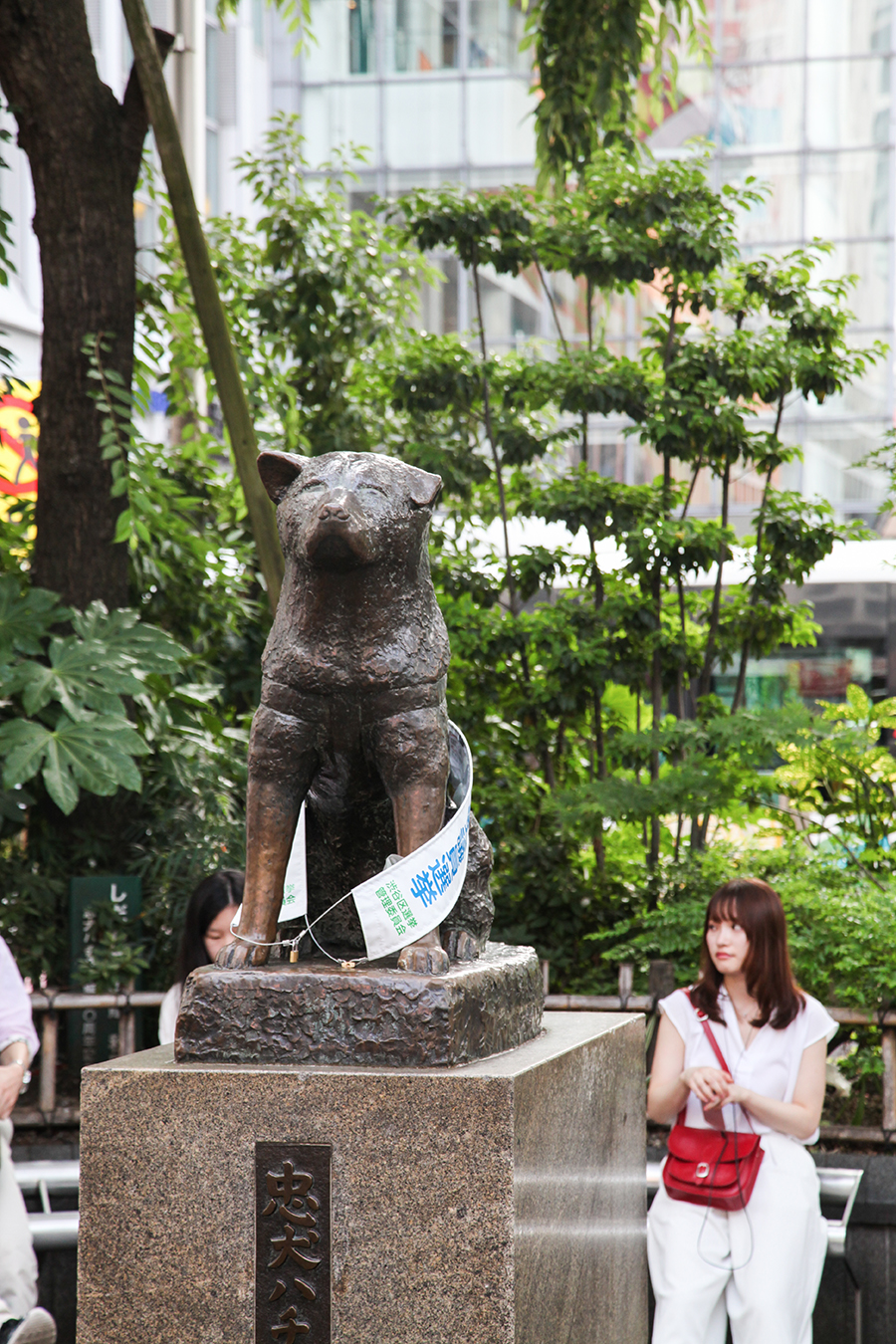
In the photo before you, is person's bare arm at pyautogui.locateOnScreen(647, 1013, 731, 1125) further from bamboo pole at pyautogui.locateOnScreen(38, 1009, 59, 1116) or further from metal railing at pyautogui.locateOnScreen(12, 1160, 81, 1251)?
bamboo pole at pyautogui.locateOnScreen(38, 1009, 59, 1116)

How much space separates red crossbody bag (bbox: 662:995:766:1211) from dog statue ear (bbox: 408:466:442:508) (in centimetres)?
201

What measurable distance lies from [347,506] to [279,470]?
0.27 m

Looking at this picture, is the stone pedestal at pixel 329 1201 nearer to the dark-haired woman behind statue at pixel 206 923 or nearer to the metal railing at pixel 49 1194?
the dark-haired woman behind statue at pixel 206 923

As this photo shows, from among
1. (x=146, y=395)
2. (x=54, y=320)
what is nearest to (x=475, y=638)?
(x=146, y=395)

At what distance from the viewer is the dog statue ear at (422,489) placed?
240 centimetres

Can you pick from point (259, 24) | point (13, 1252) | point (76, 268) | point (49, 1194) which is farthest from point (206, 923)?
point (259, 24)

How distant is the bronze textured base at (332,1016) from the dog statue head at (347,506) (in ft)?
2.33

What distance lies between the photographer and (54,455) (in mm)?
5559

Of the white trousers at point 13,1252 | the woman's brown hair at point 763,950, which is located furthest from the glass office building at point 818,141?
the white trousers at point 13,1252

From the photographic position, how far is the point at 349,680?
2383mm

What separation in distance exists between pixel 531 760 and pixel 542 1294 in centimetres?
567

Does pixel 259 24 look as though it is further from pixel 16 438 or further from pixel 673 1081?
pixel 673 1081

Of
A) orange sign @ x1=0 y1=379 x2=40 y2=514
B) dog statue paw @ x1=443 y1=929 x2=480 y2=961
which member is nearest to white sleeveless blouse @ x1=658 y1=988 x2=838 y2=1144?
dog statue paw @ x1=443 y1=929 x2=480 y2=961

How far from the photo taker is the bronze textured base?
2.24m
